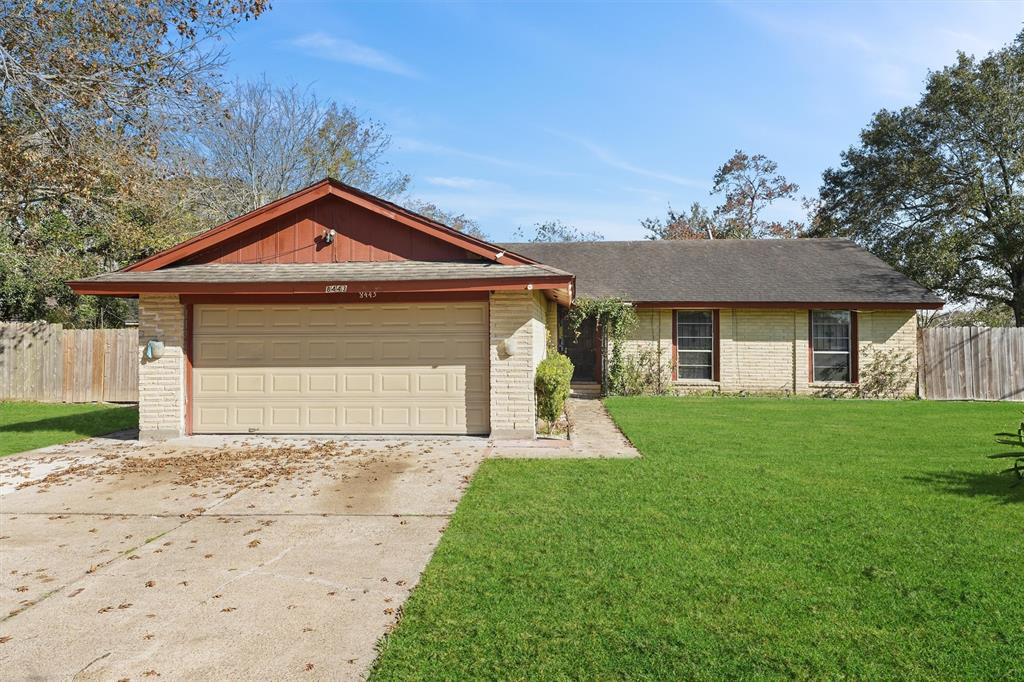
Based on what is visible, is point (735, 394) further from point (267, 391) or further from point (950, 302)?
point (950, 302)

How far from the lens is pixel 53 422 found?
1324 centimetres

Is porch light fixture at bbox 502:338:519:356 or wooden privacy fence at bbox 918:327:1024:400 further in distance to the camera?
wooden privacy fence at bbox 918:327:1024:400

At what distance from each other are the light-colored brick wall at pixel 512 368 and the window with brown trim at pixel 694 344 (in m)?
8.83

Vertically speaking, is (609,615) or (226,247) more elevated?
(226,247)

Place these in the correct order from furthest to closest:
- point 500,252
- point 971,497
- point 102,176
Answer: point 102,176
point 500,252
point 971,497

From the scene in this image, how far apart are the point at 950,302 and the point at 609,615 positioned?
94.2 ft

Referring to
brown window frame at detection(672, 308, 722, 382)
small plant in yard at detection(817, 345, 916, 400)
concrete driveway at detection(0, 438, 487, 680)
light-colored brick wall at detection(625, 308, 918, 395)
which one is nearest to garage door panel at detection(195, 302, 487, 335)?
concrete driveway at detection(0, 438, 487, 680)

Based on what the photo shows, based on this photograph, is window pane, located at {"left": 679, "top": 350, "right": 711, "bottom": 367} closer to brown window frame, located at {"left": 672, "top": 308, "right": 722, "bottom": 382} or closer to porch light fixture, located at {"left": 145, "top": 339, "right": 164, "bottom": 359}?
brown window frame, located at {"left": 672, "top": 308, "right": 722, "bottom": 382}

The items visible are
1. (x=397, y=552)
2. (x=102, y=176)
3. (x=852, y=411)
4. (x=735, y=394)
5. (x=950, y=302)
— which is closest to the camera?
(x=397, y=552)

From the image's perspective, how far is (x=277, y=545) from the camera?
5414mm

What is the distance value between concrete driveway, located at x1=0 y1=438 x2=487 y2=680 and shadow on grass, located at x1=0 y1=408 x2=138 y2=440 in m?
3.02

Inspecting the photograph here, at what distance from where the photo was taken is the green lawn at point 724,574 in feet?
11.1

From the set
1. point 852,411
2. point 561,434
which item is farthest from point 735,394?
point 561,434

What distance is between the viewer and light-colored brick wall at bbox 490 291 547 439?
1041 centimetres
